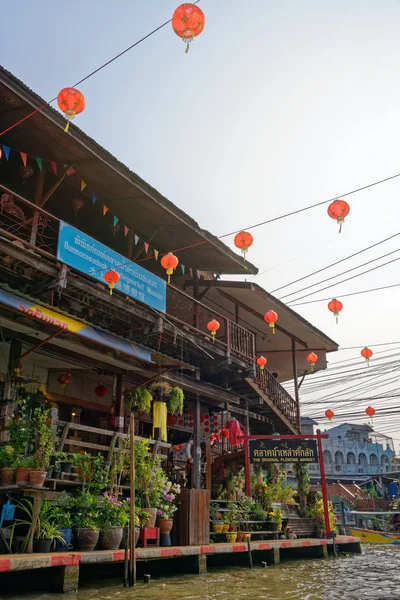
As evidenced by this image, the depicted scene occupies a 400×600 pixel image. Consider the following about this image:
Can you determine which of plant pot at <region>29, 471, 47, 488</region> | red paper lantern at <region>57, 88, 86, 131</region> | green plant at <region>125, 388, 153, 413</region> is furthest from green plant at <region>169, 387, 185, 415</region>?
red paper lantern at <region>57, 88, 86, 131</region>

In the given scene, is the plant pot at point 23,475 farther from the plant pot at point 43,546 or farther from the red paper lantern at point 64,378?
the red paper lantern at point 64,378

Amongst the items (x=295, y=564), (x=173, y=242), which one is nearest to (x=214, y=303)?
(x=173, y=242)

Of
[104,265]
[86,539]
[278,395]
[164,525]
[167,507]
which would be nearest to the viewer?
[86,539]

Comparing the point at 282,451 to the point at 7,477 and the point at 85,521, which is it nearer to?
the point at 85,521

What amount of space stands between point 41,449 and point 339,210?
22.0ft

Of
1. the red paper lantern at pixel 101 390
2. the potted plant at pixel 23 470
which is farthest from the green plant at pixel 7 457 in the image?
the red paper lantern at pixel 101 390

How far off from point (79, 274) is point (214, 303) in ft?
26.8

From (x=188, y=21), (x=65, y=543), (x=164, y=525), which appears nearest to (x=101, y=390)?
(x=164, y=525)

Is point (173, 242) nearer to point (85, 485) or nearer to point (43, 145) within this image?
point (43, 145)

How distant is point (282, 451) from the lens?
1484 centimetres

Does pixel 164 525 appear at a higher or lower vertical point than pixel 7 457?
lower

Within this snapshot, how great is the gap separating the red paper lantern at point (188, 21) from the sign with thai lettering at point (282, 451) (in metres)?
11.3

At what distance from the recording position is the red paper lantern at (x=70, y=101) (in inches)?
310

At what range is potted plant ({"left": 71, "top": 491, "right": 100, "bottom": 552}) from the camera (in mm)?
8680
